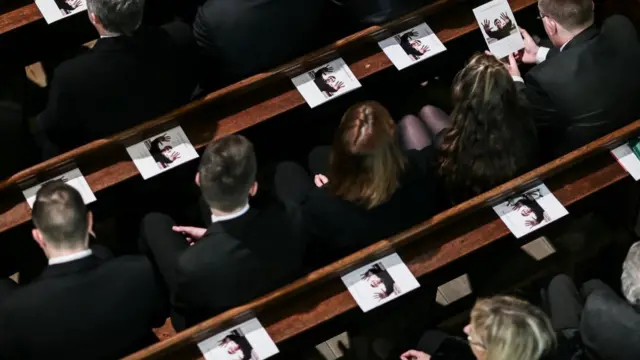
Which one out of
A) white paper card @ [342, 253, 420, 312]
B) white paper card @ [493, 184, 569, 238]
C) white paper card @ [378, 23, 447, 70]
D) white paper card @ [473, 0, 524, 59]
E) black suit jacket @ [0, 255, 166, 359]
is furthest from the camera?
white paper card @ [473, 0, 524, 59]

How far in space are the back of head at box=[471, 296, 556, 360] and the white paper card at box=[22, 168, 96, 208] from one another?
58.2 inches

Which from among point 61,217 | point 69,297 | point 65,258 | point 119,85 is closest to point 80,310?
point 69,297

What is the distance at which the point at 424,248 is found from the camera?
340 cm

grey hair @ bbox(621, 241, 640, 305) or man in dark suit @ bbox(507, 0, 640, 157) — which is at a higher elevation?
man in dark suit @ bbox(507, 0, 640, 157)

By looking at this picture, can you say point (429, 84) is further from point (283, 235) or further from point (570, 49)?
point (283, 235)

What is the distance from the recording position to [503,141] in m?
3.36

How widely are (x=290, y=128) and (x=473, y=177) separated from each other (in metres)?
0.86

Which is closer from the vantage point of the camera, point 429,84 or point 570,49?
point 570,49

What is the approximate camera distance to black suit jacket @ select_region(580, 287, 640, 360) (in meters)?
3.15

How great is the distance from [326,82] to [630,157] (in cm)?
120

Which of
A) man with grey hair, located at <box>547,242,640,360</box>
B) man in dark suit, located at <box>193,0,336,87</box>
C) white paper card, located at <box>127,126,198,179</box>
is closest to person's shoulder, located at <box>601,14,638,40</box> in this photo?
man with grey hair, located at <box>547,242,640,360</box>

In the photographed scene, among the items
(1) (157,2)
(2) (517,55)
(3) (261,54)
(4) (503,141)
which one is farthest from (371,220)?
(1) (157,2)

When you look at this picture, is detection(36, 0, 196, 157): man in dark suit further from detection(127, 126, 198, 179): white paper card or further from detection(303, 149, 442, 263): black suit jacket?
detection(303, 149, 442, 263): black suit jacket

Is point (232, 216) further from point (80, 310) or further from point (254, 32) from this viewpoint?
point (254, 32)
